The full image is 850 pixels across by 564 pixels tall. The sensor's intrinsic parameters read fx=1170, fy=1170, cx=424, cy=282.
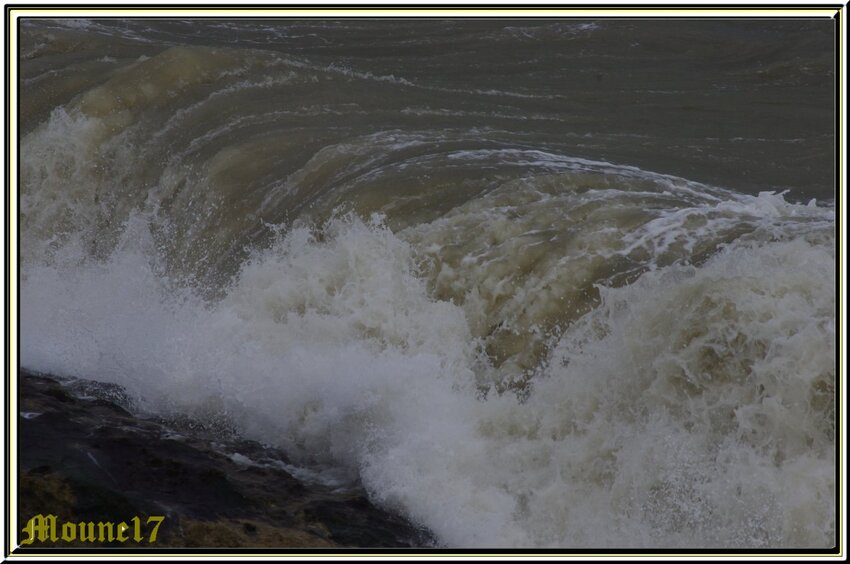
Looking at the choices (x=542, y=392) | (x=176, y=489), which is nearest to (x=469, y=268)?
(x=542, y=392)

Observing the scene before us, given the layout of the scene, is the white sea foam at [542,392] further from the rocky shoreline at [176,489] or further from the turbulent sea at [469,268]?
the rocky shoreline at [176,489]

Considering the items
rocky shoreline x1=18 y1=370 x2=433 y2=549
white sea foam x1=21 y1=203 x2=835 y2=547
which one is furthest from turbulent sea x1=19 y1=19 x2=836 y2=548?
rocky shoreline x1=18 y1=370 x2=433 y2=549

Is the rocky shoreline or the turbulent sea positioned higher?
the turbulent sea

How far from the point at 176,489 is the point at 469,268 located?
249 centimetres

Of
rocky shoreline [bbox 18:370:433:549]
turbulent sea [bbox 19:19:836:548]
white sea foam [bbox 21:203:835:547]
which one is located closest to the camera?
rocky shoreline [bbox 18:370:433:549]

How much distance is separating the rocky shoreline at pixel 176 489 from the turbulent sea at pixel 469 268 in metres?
0.29

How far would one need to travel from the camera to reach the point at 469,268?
750 cm

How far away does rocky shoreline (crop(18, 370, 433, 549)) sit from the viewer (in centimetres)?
549

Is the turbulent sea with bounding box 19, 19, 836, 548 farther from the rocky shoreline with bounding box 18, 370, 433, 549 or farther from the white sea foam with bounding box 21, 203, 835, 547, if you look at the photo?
the rocky shoreline with bounding box 18, 370, 433, 549

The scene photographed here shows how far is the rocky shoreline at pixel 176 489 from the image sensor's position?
5.49m

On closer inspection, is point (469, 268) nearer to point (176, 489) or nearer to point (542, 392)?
point (542, 392)

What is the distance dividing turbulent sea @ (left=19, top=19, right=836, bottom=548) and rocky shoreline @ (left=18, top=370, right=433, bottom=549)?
0.96 ft

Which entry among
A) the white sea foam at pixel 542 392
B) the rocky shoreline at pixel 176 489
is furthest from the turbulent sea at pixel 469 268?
the rocky shoreline at pixel 176 489
